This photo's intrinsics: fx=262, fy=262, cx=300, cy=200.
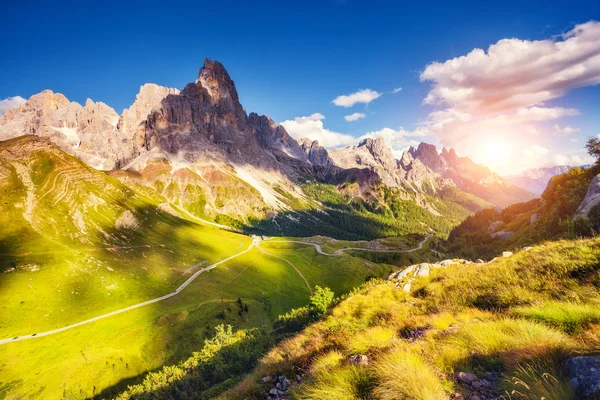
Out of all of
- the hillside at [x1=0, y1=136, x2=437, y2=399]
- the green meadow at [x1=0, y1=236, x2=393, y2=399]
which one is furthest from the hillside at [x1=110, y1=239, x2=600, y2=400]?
the green meadow at [x1=0, y1=236, x2=393, y2=399]

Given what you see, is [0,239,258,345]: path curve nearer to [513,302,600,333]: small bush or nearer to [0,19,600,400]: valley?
[0,19,600,400]: valley

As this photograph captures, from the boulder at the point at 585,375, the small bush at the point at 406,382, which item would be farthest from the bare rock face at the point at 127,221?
the boulder at the point at 585,375

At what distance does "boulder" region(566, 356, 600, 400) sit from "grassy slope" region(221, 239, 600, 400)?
19cm

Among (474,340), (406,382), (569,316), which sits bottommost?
(474,340)

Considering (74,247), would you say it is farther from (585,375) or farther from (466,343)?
(585,375)

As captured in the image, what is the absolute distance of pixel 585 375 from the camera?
180 inches

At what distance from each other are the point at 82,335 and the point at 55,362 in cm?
985

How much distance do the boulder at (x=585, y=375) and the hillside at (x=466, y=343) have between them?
45mm

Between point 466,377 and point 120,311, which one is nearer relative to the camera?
point 466,377

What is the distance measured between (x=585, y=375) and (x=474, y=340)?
345 cm

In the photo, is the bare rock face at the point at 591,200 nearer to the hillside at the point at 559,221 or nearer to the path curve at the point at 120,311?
the hillside at the point at 559,221

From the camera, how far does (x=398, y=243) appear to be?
567 ft

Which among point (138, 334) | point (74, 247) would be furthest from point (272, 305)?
point (74, 247)

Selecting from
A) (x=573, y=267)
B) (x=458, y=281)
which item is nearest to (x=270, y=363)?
(x=458, y=281)
